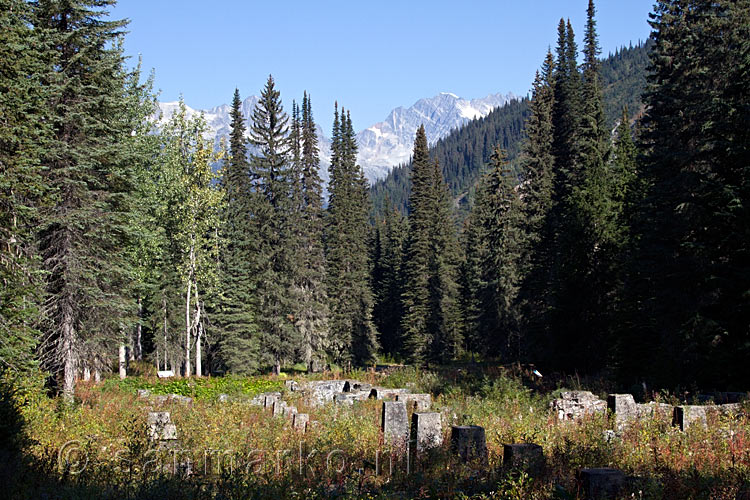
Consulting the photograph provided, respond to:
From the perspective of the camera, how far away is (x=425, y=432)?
8477 millimetres

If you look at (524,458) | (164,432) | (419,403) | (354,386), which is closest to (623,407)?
(419,403)

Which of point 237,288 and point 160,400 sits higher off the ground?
point 237,288

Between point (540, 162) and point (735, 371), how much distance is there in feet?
80.2

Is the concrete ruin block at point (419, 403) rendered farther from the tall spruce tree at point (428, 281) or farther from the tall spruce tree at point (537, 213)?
the tall spruce tree at point (428, 281)

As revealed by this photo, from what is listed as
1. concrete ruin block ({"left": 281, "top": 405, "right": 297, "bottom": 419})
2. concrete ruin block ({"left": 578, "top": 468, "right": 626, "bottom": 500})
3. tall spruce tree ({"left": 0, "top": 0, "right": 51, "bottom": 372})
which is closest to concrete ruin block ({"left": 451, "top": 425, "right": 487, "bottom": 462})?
concrete ruin block ({"left": 578, "top": 468, "right": 626, "bottom": 500})

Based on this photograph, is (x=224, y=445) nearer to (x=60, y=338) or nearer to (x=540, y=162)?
(x=60, y=338)

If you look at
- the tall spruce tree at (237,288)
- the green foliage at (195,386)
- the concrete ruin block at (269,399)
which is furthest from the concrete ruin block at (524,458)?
the tall spruce tree at (237,288)

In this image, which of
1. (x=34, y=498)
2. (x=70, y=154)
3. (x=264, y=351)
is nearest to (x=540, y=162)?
(x=264, y=351)

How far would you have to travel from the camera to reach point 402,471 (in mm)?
A: 7676

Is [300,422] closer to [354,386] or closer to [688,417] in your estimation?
[354,386]

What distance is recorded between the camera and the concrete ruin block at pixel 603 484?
18.4ft

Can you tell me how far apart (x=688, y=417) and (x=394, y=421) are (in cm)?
574

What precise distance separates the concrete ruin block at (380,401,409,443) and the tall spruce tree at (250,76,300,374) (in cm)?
3156

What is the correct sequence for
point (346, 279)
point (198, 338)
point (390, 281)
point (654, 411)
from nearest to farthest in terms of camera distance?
1. point (654, 411)
2. point (198, 338)
3. point (346, 279)
4. point (390, 281)
